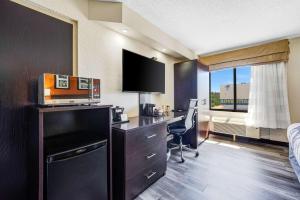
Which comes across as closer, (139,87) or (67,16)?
(67,16)

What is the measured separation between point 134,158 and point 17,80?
4.26 ft

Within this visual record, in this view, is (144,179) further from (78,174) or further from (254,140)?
(254,140)

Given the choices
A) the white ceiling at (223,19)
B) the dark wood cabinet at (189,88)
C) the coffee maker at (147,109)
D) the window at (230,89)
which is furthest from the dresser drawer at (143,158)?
the window at (230,89)

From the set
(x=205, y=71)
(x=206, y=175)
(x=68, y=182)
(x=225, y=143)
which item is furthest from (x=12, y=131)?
(x=225, y=143)

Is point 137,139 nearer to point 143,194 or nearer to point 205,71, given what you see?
point 143,194

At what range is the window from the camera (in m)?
3.84

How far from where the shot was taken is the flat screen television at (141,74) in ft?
7.20

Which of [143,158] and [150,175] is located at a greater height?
[143,158]

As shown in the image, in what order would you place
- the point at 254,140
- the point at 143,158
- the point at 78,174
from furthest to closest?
the point at 254,140 < the point at 143,158 < the point at 78,174

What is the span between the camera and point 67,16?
65.2 inches

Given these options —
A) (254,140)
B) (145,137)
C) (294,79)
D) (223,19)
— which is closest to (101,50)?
(145,137)

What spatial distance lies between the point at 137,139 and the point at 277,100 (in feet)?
10.7

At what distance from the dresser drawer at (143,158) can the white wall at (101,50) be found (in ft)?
2.64

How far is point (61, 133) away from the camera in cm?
147
